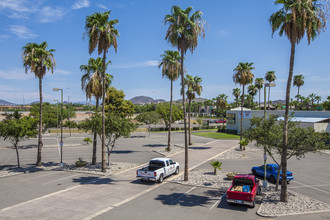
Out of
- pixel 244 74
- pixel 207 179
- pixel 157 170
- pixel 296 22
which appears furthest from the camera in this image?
pixel 244 74

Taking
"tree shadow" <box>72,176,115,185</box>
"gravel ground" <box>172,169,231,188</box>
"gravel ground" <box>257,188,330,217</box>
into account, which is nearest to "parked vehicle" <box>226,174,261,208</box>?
"gravel ground" <box>257,188,330,217</box>

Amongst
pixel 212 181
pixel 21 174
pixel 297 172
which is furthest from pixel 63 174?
pixel 297 172

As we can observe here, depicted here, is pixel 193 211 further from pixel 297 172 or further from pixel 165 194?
pixel 297 172

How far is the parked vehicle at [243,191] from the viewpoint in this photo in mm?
14750

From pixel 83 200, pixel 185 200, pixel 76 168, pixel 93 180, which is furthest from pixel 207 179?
pixel 76 168

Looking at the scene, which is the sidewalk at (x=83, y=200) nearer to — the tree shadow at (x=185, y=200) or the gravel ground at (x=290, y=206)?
the tree shadow at (x=185, y=200)

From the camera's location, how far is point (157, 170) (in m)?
20.5

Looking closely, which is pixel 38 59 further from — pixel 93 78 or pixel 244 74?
pixel 244 74

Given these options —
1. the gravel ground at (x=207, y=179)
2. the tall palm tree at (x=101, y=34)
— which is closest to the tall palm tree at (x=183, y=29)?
the gravel ground at (x=207, y=179)

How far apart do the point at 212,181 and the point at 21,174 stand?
18.0 m

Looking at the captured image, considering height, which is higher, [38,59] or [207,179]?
[38,59]

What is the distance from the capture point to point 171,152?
1496 inches

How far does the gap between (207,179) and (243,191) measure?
7.00 meters

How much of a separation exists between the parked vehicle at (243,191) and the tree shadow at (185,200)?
1796mm
